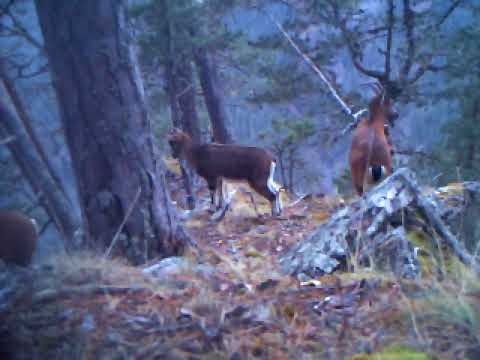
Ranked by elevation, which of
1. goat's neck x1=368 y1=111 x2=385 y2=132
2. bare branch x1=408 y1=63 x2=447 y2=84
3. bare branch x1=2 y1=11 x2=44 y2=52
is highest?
bare branch x1=2 y1=11 x2=44 y2=52

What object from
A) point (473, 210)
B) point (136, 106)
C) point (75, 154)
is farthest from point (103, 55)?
point (473, 210)

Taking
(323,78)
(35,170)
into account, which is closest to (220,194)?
(323,78)

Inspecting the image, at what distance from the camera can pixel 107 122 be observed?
541 cm

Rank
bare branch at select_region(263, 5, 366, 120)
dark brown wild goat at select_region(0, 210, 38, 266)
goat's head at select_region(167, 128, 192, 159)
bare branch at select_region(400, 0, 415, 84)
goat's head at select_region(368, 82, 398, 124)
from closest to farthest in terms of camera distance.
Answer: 1. dark brown wild goat at select_region(0, 210, 38, 266)
2. goat's head at select_region(368, 82, 398, 124)
3. goat's head at select_region(167, 128, 192, 159)
4. bare branch at select_region(263, 5, 366, 120)
5. bare branch at select_region(400, 0, 415, 84)

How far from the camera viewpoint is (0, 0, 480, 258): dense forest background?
11133 millimetres

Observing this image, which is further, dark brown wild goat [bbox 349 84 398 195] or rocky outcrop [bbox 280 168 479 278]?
dark brown wild goat [bbox 349 84 398 195]

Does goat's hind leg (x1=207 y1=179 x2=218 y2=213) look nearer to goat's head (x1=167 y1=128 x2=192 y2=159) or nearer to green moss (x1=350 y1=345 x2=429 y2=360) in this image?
goat's head (x1=167 y1=128 x2=192 y2=159)

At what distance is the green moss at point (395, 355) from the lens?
273 cm

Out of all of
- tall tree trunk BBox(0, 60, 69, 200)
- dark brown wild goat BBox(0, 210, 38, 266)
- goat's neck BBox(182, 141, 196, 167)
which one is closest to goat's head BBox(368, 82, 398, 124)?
goat's neck BBox(182, 141, 196, 167)

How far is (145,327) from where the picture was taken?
313cm

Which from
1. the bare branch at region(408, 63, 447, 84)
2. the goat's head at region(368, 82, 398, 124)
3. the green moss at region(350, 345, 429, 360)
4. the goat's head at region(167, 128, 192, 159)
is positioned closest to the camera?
the green moss at region(350, 345, 429, 360)

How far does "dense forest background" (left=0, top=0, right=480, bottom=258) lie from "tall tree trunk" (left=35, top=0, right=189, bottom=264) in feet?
11.2

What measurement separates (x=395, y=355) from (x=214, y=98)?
1255 cm

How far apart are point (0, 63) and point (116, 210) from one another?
7.10 metres
